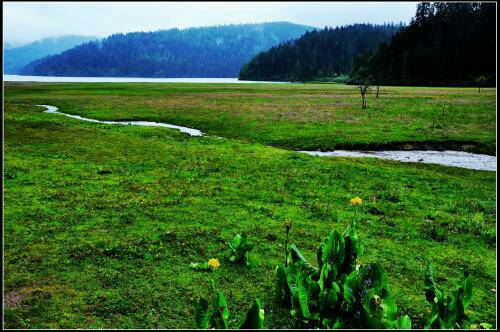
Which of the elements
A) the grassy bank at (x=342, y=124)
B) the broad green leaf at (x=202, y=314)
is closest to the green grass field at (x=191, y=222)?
the broad green leaf at (x=202, y=314)

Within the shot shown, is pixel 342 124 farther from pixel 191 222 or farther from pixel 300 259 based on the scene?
pixel 300 259

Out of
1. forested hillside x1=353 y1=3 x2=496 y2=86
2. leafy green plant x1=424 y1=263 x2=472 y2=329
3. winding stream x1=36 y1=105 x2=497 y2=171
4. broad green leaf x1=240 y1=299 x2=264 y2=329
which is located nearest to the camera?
broad green leaf x1=240 y1=299 x2=264 y2=329

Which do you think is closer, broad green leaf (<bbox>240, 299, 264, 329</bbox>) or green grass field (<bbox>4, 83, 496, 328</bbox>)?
broad green leaf (<bbox>240, 299, 264, 329</bbox>)

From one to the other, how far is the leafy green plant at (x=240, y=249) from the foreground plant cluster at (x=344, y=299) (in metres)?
2.27

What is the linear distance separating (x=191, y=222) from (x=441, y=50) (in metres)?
160

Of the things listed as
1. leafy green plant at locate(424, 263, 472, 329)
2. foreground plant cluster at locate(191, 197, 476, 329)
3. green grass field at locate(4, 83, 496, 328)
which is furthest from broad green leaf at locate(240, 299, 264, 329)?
leafy green plant at locate(424, 263, 472, 329)

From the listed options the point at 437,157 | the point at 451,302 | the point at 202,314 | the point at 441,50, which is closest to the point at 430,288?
the point at 451,302

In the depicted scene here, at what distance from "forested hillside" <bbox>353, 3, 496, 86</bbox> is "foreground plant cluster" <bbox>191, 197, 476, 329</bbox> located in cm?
13843

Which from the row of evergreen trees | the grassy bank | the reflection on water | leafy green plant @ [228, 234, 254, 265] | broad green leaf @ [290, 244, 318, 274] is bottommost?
leafy green plant @ [228, 234, 254, 265]

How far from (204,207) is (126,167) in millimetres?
8741

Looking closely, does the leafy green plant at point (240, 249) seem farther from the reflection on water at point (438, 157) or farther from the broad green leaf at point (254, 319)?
the reflection on water at point (438, 157)

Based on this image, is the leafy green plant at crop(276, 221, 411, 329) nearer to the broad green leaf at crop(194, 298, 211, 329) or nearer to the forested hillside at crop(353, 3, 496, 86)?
the broad green leaf at crop(194, 298, 211, 329)

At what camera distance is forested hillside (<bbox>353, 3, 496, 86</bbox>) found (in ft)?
473

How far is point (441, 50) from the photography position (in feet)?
490
